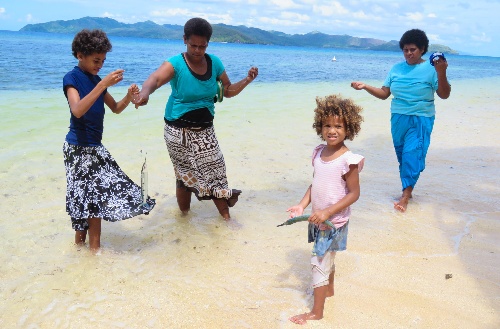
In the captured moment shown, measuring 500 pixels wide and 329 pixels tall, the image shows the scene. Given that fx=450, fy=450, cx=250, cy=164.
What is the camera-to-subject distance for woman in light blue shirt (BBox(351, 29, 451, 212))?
192 inches

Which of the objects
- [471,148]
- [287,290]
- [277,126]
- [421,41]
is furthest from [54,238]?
[471,148]

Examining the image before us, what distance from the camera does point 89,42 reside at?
3.33 meters

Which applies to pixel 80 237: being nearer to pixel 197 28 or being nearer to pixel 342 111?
pixel 197 28

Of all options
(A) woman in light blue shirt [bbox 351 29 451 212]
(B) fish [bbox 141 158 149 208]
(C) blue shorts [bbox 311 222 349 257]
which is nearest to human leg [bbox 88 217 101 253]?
(B) fish [bbox 141 158 149 208]

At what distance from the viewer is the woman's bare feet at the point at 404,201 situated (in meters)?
5.00

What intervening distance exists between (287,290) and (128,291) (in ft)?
3.85

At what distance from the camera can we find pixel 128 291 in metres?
3.30

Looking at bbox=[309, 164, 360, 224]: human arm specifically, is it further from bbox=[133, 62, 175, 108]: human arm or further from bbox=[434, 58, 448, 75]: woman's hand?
bbox=[434, 58, 448, 75]: woman's hand

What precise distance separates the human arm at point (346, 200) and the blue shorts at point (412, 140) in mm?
2614

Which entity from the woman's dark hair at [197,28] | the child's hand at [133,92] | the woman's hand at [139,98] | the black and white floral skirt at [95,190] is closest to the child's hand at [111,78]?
the child's hand at [133,92]

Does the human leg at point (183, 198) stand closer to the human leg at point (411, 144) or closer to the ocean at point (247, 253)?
the ocean at point (247, 253)

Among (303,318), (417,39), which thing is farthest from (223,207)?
(417,39)

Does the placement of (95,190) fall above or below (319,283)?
above

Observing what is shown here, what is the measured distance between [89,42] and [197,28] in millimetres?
968
